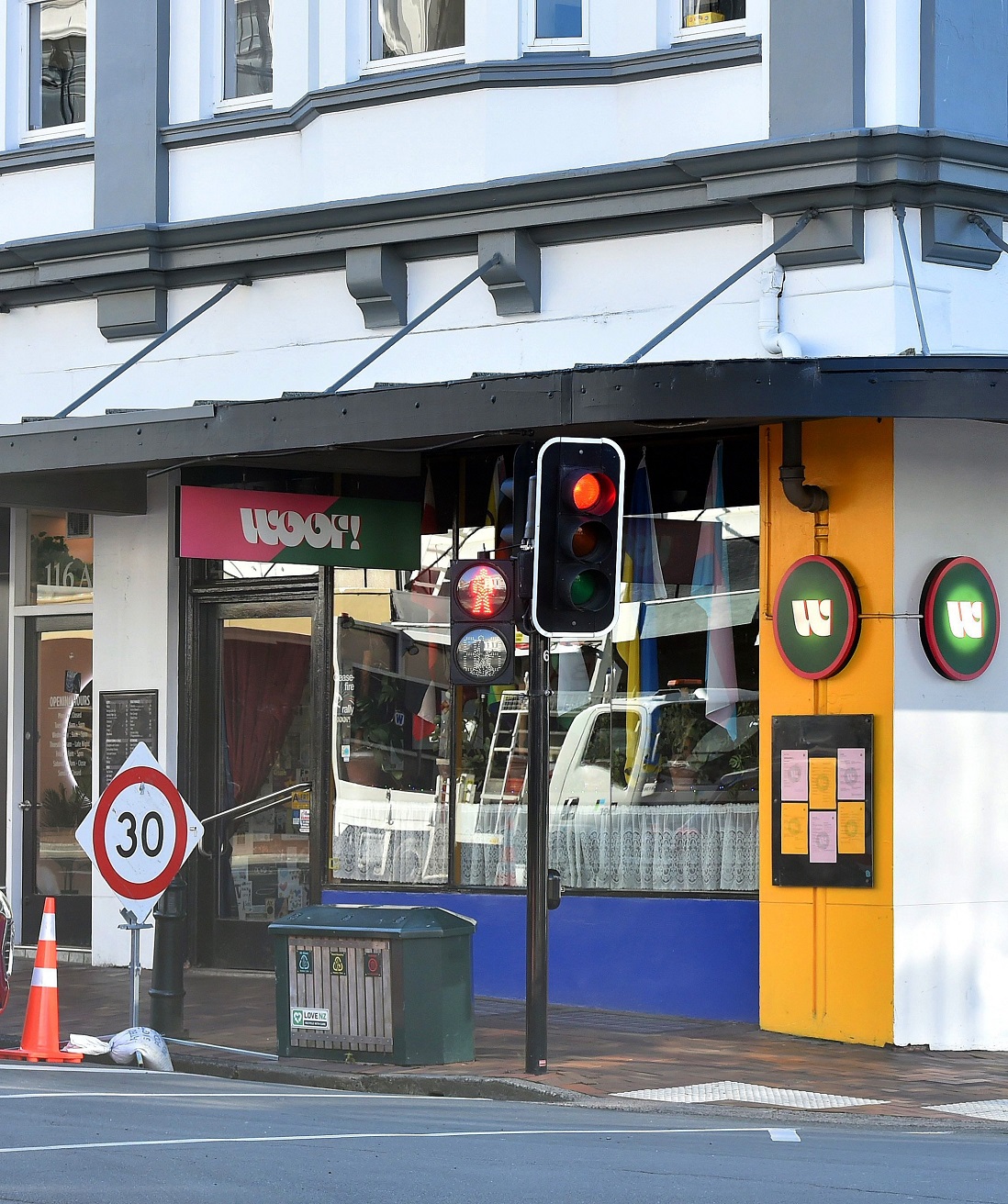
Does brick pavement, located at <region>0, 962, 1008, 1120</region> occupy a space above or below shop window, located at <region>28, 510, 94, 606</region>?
below

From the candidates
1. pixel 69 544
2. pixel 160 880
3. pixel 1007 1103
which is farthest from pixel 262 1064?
pixel 69 544

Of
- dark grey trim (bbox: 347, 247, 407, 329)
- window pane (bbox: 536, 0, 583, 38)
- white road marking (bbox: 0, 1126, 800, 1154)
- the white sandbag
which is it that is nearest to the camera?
white road marking (bbox: 0, 1126, 800, 1154)

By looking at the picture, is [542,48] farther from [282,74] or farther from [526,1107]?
[526,1107]

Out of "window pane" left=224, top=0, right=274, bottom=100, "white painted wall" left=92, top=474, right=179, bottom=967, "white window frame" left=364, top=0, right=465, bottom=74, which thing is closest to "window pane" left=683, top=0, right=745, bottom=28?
"white window frame" left=364, top=0, right=465, bottom=74

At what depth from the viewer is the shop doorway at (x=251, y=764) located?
14289 mm

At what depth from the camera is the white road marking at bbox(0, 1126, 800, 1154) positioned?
7.51m

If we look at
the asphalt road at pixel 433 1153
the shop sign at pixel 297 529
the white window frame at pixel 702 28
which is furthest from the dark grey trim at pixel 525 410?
the asphalt road at pixel 433 1153

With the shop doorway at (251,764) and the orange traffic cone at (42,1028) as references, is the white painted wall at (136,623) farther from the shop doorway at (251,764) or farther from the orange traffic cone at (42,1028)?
the orange traffic cone at (42,1028)

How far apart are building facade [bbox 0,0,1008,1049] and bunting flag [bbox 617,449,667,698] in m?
0.03

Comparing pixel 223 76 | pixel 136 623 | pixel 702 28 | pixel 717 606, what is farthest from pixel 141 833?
pixel 223 76

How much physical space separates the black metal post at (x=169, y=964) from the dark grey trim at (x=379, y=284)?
4.20m

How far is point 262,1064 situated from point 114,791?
5.52ft

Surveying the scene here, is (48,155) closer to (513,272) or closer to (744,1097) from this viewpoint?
(513,272)

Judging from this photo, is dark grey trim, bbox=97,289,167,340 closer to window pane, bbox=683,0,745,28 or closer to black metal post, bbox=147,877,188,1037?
window pane, bbox=683,0,745,28
